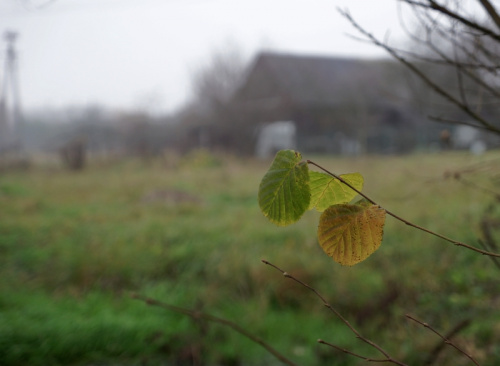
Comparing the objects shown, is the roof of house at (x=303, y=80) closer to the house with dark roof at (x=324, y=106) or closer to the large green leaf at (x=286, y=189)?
the house with dark roof at (x=324, y=106)

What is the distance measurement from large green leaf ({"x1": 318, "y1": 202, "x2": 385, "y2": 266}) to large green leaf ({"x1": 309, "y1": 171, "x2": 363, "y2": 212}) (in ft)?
0.12

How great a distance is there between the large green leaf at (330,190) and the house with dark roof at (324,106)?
21.0 meters

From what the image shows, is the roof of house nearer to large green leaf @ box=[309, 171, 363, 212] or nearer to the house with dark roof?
→ the house with dark roof

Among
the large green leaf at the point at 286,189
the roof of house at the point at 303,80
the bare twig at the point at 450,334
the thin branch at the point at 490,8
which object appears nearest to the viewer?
the large green leaf at the point at 286,189

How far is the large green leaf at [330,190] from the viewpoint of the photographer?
83 cm

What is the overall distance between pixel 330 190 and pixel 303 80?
79.6ft

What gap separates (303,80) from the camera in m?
24.4

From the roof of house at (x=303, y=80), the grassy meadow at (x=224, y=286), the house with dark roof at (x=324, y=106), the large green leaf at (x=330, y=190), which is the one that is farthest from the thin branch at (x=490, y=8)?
the roof of house at (x=303, y=80)

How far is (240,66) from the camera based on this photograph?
2436cm

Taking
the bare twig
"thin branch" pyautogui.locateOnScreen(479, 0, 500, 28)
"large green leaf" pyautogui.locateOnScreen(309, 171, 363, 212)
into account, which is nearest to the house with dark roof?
the bare twig

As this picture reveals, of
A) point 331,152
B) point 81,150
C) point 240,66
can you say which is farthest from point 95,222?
point 240,66

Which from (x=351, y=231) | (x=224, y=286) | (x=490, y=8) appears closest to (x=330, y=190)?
(x=351, y=231)

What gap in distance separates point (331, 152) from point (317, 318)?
19134mm

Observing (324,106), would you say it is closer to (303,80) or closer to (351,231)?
(303,80)
